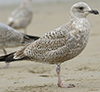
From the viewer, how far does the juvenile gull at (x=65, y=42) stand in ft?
18.9

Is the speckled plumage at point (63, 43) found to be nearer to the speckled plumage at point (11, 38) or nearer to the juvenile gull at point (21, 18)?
the speckled plumage at point (11, 38)

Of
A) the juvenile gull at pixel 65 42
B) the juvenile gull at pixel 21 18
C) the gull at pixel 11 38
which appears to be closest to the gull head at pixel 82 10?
the juvenile gull at pixel 65 42

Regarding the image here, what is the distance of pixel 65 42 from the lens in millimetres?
5797

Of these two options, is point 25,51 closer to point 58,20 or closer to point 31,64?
point 31,64

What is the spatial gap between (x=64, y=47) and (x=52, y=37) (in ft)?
1.10

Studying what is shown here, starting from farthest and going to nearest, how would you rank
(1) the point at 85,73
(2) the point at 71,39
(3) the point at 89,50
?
1. (3) the point at 89,50
2. (1) the point at 85,73
3. (2) the point at 71,39

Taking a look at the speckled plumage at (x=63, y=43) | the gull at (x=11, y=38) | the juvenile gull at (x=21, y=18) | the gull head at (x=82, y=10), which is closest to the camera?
the speckled plumage at (x=63, y=43)

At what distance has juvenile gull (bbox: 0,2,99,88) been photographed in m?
5.75

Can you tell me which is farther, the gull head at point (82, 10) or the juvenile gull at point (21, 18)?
the juvenile gull at point (21, 18)

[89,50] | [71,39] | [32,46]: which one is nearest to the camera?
[71,39]

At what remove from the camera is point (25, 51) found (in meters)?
6.22

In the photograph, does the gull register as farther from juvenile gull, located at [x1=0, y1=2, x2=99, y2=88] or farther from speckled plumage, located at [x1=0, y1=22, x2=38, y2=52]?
juvenile gull, located at [x1=0, y1=2, x2=99, y2=88]

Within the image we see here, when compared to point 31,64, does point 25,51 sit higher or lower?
higher

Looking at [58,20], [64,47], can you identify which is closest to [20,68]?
[64,47]
